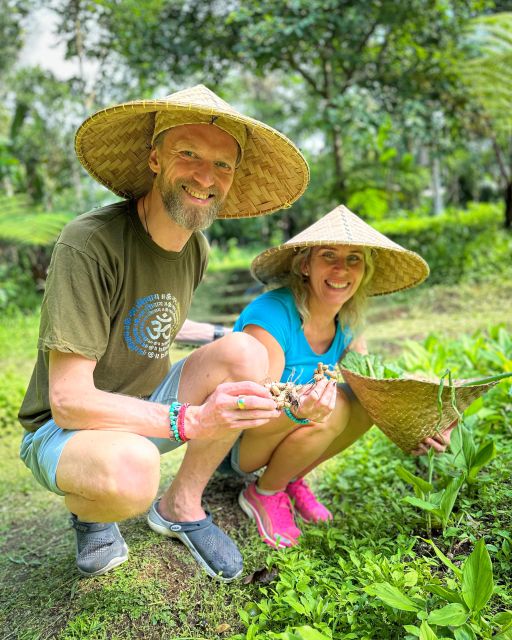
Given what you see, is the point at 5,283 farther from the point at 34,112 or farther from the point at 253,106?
the point at 253,106

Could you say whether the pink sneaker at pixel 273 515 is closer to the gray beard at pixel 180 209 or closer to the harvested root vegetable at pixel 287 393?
the harvested root vegetable at pixel 287 393

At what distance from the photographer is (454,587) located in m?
1.40

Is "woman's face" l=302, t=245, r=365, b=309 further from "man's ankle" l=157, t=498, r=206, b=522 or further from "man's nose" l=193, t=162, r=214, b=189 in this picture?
"man's ankle" l=157, t=498, r=206, b=522

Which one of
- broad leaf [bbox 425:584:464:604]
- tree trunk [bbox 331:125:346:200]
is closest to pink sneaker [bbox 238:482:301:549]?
broad leaf [bbox 425:584:464:604]

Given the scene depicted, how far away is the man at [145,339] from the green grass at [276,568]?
0.10 metres

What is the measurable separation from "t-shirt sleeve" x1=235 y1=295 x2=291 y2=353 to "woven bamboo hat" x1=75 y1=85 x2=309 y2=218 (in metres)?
0.36

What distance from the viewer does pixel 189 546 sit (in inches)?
73.7

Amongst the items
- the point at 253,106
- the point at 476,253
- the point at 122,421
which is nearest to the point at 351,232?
the point at 122,421

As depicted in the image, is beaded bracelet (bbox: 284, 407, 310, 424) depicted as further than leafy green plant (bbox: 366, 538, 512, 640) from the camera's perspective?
Yes

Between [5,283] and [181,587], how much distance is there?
18.7ft

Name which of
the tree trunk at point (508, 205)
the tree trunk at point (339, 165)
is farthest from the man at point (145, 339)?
the tree trunk at point (339, 165)

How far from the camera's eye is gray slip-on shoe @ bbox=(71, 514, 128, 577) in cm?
175

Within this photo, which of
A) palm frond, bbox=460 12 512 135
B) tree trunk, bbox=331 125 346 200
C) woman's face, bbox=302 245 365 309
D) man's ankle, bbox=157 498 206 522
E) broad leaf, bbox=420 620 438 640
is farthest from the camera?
tree trunk, bbox=331 125 346 200

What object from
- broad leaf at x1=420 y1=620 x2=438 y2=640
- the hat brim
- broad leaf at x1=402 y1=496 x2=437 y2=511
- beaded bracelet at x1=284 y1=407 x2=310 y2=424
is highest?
the hat brim
